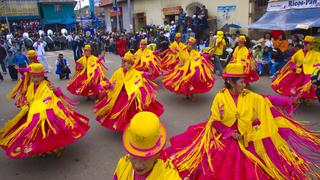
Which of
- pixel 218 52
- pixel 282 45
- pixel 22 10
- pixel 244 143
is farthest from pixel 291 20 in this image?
pixel 22 10

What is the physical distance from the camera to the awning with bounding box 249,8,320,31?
438 inches

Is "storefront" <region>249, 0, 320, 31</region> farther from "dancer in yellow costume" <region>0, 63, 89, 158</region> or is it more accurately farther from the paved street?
"dancer in yellow costume" <region>0, 63, 89, 158</region>

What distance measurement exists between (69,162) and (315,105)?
18.7 ft

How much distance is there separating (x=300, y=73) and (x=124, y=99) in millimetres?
3991

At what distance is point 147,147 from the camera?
78.2 inches

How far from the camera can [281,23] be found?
40.6 feet

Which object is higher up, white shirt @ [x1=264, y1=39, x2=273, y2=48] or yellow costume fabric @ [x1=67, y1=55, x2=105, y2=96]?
white shirt @ [x1=264, y1=39, x2=273, y2=48]

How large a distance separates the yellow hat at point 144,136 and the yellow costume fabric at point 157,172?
18 cm

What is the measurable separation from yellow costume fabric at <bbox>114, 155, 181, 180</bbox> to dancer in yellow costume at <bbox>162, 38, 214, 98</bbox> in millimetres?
5406

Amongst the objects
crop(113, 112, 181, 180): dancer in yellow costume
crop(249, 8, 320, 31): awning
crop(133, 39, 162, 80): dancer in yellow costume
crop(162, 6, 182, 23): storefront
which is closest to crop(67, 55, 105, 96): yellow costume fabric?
crop(133, 39, 162, 80): dancer in yellow costume

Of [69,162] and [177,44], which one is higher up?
[177,44]

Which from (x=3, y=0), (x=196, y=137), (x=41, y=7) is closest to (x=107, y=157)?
(x=196, y=137)

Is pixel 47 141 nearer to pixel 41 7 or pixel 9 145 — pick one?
pixel 9 145

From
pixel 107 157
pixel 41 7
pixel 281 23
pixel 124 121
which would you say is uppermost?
pixel 41 7
